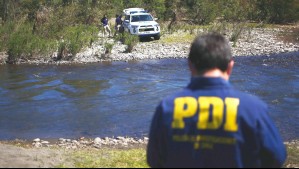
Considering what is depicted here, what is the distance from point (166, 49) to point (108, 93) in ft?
32.7

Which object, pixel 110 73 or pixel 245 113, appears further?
pixel 110 73

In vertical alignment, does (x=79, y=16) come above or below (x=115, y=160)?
above

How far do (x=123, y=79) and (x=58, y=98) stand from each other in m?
3.61

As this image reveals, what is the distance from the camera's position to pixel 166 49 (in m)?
24.9

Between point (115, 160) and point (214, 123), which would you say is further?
point (115, 160)

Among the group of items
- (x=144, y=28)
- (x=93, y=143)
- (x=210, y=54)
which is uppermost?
(x=210, y=54)

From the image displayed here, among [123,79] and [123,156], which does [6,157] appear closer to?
[123,156]

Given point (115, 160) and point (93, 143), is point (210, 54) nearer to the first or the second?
point (115, 160)

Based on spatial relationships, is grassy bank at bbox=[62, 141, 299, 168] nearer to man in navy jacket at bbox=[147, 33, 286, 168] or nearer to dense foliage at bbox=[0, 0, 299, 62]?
man in navy jacket at bbox=[147, 33, 286, 168]

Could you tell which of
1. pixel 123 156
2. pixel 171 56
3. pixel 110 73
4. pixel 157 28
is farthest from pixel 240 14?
pixel 123 156

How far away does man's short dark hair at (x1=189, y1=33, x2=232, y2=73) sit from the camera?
2.74 m

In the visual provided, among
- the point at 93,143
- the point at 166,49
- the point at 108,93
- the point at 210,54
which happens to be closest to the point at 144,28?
the point at 166,49

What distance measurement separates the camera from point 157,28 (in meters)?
27.2

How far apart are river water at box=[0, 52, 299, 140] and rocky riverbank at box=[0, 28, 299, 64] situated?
1162 mm
